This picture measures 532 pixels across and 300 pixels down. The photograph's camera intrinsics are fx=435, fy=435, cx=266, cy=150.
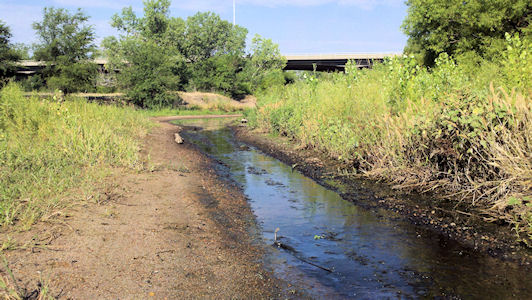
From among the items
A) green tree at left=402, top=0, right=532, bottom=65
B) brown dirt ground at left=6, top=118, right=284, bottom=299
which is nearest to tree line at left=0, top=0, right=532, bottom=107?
green tree at left=402, top=0, right=532, bottom=65

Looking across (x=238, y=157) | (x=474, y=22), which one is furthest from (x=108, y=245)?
(x=474, y=22)

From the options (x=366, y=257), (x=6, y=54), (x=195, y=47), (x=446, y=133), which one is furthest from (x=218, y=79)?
(x=366, y=257)

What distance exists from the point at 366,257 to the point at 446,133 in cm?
384

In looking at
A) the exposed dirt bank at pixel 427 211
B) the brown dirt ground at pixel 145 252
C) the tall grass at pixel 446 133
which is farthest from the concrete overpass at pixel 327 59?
the brown dirt ground at pixel 145 252

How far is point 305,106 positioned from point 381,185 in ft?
25.3

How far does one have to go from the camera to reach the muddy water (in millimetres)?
5594

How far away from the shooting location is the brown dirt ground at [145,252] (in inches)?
193

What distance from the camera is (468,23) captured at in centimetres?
3159

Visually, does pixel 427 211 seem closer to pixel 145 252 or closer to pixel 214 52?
pixel 145 252

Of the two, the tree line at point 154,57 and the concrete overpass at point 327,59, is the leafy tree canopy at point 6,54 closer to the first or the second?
the tree line at point 154,57

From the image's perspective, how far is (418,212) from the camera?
869cm

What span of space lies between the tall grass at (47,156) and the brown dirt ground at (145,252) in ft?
1.42

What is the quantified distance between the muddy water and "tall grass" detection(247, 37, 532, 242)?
1.41m

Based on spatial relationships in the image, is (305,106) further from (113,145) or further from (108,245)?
(108,245)
